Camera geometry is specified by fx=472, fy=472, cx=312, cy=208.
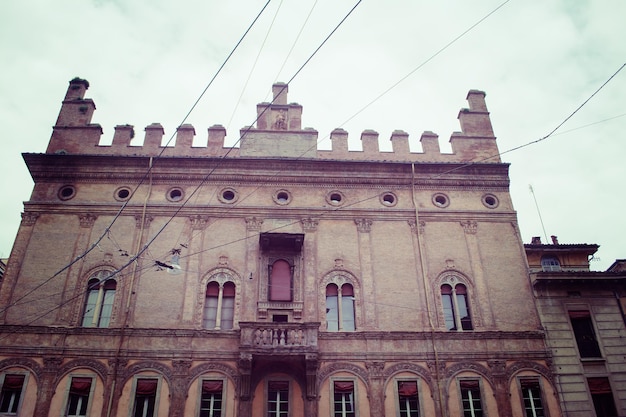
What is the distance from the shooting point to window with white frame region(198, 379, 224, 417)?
683 inches

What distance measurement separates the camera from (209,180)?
864 inches

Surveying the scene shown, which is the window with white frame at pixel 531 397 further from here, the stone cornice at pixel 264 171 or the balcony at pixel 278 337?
the stone cornice at pixel 264 171

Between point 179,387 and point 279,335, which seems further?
point 179,387

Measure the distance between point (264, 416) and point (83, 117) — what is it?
1643cm

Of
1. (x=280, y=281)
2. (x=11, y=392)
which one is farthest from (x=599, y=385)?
(x=11, y=392)

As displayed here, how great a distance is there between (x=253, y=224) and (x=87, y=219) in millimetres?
7271

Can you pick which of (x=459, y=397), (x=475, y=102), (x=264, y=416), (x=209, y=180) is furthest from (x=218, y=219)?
(x=475, y=102)

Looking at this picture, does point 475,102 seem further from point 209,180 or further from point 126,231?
point 126,231

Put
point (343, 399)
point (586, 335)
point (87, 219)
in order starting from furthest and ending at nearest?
1. point (87, 219)
2. point (586, 335)
3. point (343, 399)

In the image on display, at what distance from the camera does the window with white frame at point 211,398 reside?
17.4 metres

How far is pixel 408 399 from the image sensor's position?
18.0 metres

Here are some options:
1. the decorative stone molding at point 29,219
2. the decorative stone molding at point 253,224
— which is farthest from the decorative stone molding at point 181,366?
the decorative stone molding at point 29,219

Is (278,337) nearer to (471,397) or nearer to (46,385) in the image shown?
(471,397)

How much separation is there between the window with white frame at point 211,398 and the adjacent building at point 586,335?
13.0m
